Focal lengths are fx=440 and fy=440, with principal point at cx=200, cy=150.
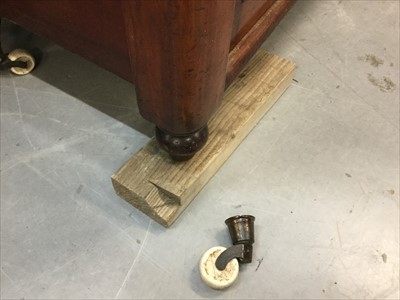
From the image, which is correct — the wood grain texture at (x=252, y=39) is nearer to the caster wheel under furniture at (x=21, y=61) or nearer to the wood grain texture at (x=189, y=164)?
the wood grain texture at (x=189, y=164)

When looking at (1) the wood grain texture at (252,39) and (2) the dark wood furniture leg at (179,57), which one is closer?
(2) the dark wood furniture leg at (179,57)

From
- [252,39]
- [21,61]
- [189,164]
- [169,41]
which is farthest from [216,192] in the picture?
[21,61]

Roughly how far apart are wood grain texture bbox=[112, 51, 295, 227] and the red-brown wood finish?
1.8 inches


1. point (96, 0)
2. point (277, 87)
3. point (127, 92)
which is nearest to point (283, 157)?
point (277, 87)

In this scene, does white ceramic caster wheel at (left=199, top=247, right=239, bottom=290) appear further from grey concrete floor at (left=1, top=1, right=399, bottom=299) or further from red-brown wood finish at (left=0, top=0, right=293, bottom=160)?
red-brown wood finish at (left=0, top=0, right=293, bottom=160)

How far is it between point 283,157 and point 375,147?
0.20 meters

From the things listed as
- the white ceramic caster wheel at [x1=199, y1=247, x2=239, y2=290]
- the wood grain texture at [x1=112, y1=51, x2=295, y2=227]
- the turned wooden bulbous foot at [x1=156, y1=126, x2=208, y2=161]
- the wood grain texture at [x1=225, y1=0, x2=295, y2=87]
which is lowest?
the white ceramic caster wheel at [x1=199, y1=247, x2=239, y2=290]

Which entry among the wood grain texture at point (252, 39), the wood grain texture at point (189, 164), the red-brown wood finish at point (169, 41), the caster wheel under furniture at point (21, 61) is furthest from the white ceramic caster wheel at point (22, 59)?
the wood grain texture at point (252, 39)

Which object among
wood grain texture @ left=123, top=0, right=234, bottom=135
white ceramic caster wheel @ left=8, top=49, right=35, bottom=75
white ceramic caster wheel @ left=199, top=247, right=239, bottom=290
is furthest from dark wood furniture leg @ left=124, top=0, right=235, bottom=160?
white ceramic caster wheel @ left=8, top=49, right=35, bottom=75

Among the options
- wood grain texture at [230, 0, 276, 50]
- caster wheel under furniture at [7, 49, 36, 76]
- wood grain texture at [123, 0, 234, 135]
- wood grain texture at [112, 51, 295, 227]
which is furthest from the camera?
caster wheel under furniture at [7, 49, 36, 76]

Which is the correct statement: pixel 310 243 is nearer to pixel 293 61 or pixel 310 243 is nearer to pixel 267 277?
pixel 267 277

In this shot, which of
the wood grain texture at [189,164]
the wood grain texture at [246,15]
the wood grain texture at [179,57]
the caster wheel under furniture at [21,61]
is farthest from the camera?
the caster wheel under furniture at [21,61]

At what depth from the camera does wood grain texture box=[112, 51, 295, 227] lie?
77 cm

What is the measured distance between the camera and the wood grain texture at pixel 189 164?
774 millimetres
